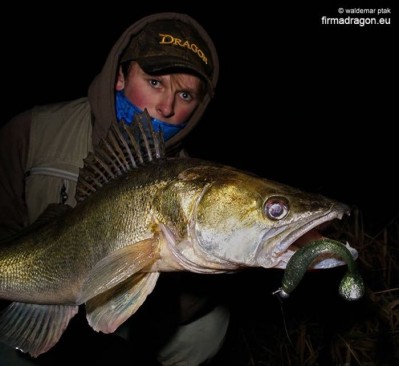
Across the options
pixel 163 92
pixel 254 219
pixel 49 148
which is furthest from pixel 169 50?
pixel 254 219

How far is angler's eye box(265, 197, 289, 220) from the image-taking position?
62.2 inches

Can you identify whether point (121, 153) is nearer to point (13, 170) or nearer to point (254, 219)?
point (254, 219)

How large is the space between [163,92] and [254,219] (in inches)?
54.7

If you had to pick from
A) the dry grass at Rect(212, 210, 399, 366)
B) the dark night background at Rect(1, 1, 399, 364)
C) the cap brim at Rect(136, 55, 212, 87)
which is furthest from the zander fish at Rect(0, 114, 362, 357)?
the dark night background at Rect(1, 1, 399, 364)

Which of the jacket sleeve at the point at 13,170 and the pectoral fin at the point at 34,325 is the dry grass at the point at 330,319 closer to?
the pectoral fin at the point at 34,325

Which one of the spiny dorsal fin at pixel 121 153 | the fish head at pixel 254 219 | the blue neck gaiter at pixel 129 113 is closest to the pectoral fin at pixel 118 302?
the fish head at pixel 254 219

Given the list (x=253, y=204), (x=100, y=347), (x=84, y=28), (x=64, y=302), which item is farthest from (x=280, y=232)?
(x=84, y=28)

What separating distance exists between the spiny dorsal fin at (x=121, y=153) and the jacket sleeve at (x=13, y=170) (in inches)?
34.6

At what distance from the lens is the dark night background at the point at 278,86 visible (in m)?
7.17

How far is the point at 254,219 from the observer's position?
5.36 feet

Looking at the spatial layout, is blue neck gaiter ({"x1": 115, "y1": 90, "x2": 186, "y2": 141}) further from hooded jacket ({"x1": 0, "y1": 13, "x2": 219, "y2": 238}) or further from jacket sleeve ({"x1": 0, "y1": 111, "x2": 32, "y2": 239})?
jacket sleeve ({"x1": 0, "y1": 111, "x2": 32, "y2": 239})

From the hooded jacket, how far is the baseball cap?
71 mm

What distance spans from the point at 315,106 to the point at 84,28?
15.5 meters

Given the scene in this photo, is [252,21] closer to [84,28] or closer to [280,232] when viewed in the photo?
[84,28]
